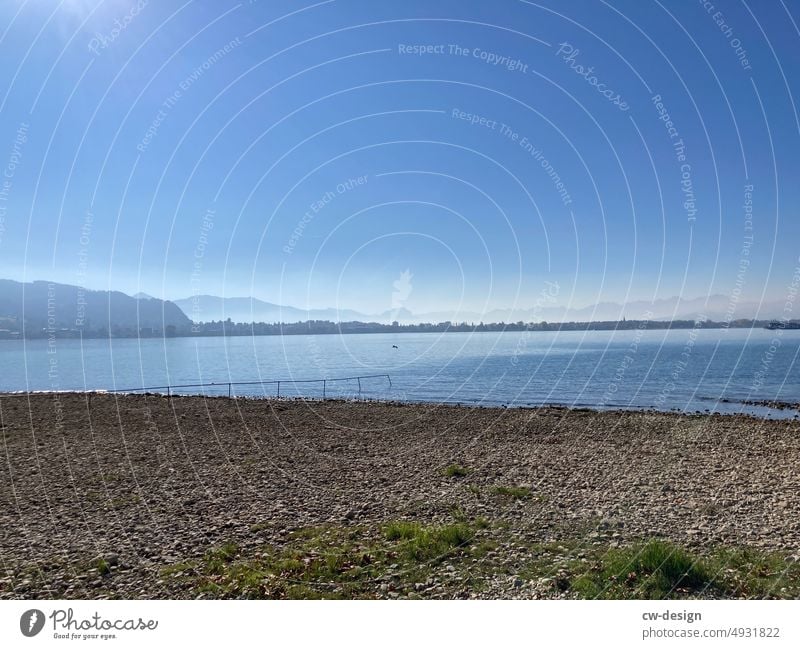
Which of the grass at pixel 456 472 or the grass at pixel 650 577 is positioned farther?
the grass at pixel 456 472

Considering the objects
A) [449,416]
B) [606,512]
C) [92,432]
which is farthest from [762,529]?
[92,432]

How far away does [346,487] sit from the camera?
13.6m

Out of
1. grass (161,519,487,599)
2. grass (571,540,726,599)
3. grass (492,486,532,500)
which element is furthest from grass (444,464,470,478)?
grass (571,540,726,599)

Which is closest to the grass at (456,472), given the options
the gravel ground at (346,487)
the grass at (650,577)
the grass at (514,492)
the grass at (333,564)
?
the gravel ground at (346,487)

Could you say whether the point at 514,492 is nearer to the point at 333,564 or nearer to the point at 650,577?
the point at 650,577

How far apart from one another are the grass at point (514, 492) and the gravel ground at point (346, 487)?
0.73 feet

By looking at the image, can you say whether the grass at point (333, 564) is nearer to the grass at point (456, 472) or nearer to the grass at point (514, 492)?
the grass at point (514, 492)

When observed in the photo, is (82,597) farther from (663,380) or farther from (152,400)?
(663,380)

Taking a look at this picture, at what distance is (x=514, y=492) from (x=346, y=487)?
443 centimetres

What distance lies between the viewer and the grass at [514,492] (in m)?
12.1

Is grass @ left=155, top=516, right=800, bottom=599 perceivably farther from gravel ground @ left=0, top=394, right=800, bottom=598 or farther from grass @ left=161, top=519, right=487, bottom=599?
gravel ground @ left=0, top=394, right=800, bottom=598

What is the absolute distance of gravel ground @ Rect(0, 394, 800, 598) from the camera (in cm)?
872

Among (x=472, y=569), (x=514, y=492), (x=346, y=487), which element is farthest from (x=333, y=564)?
(x=514, y=492)

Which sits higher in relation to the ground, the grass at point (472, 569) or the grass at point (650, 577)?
the grass at point (650, 577)
